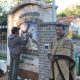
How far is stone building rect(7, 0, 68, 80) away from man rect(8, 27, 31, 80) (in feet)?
1.03

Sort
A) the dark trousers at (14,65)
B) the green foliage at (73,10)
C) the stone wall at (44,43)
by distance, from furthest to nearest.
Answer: the green foliage at (73,10) < the dark trousers at (14,65) < the stone wall at (44,43)

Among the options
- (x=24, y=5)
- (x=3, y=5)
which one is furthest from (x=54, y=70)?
(x=3, y=5)

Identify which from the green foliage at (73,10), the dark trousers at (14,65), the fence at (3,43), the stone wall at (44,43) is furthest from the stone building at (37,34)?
the green foliage at (73,10)

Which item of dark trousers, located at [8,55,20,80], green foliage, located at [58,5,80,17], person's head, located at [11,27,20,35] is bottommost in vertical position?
dark trousers, located at [8,55,20,80]

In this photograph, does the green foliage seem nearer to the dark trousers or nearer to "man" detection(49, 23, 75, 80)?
the dark trousers

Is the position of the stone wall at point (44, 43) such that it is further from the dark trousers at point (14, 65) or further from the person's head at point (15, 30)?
the dark trousers at point (14, 65)

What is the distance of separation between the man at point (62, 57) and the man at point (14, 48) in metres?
2.78

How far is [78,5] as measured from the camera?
33688mm

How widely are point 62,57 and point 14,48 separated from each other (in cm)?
319

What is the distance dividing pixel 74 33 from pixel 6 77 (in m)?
2.90

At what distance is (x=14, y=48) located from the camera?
9836 mm

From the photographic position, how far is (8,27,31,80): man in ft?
31.6

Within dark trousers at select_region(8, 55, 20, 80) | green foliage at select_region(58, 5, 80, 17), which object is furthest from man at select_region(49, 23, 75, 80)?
green foliage at select_region(58, 5, 80, 17)

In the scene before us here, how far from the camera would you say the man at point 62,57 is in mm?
6816
